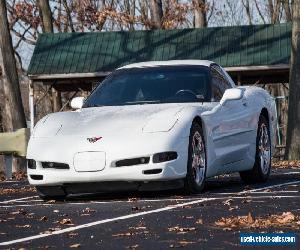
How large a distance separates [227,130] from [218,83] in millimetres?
840

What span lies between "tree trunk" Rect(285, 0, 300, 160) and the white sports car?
41.8 ft

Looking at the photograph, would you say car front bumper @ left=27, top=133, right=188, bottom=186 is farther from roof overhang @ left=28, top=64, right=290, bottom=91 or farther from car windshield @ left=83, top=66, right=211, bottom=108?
roof overhang @ left=28, top=64, right=290, bottom=91

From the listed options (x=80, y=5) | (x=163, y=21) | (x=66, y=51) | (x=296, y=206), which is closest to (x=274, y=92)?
(x=80, y=5)


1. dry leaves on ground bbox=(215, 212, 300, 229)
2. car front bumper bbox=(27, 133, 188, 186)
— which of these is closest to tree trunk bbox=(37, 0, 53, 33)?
car front bumper bbox=(27, 133, 188, 186)

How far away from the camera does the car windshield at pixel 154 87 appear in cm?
1296

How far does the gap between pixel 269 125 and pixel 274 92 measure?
180 ft

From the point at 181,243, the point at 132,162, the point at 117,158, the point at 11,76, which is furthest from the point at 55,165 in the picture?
Result: the point at 11,76

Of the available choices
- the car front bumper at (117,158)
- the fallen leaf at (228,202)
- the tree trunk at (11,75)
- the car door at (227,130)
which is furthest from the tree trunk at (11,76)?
the fallen leaf at (228,202)

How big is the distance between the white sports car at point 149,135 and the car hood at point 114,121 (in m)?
0.01

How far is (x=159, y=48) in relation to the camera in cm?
3266

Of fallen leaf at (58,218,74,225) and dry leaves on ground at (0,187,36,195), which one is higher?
fallen leaf at (58,218,74,225)

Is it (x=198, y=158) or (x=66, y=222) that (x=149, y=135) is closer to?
(x=198, y=158)

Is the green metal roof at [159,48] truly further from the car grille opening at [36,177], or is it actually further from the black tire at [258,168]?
the car grille opening at [36,177]

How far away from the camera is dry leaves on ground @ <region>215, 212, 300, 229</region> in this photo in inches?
317
